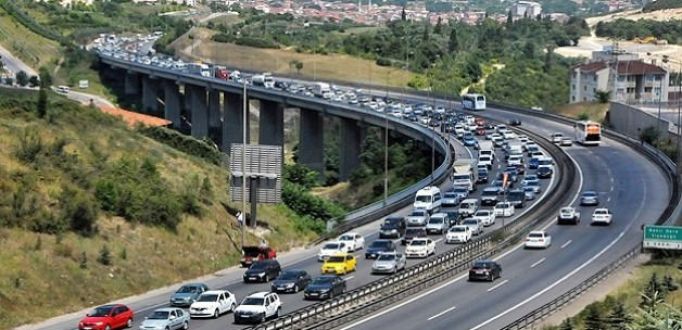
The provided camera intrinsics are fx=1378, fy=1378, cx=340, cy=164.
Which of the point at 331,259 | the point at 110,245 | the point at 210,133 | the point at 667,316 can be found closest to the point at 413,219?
the point at 331,259

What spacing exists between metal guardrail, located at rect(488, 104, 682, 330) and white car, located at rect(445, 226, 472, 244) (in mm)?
7171

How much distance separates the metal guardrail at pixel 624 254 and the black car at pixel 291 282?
28.9ft

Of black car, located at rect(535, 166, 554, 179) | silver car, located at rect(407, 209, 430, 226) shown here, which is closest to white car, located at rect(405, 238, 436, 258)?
silver car, located at rect(407, 209, 430, 226)

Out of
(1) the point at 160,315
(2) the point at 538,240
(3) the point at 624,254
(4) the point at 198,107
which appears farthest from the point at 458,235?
(4) the point at 198,107

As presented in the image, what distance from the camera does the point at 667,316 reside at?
2136 centimetres

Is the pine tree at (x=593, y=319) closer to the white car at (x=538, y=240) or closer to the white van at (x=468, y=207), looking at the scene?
the white car at (x=538, y=240)

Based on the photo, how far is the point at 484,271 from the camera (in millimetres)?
50219

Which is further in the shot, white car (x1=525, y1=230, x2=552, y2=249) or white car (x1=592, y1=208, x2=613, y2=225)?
→ white car (x1=592, y1=208, x2=613, y2=225)

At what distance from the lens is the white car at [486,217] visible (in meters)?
65.2

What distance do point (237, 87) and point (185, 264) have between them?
8235 centimetres

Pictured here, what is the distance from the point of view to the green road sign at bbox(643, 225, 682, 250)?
181 ft

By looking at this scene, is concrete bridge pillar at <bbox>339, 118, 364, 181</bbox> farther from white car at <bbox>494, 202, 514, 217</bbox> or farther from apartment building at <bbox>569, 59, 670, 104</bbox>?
apartment building at <bbox>569, 59, 670, 104</bbox>

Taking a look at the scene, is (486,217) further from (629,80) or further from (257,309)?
(629,80)

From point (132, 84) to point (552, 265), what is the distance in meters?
119
